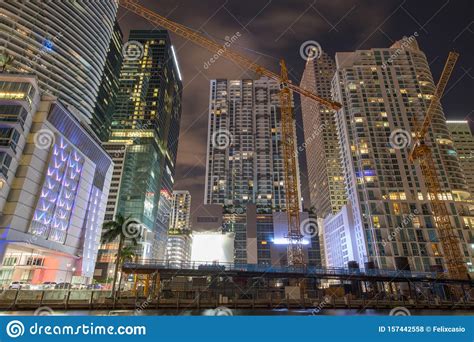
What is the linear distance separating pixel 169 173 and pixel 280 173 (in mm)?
76334

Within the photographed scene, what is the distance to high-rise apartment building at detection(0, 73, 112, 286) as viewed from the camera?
56.9m

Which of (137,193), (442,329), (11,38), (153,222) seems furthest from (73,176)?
(442,329)

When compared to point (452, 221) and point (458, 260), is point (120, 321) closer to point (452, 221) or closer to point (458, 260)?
point (458, 260)

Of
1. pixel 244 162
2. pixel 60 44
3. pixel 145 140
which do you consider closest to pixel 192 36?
pixel 60 44

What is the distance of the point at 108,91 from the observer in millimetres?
147750

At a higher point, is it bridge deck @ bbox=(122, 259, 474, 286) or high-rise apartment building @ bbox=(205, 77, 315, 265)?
high-rise apartment building @ bbox=(205, 77, 315, 265)

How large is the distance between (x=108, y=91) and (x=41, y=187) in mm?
98309

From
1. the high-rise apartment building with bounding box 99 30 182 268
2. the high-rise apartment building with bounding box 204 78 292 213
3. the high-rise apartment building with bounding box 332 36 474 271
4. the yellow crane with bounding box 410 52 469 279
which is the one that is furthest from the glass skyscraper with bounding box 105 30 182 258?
the yellow crane with bounding box 410 52 469 279

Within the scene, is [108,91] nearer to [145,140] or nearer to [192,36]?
[145,140]

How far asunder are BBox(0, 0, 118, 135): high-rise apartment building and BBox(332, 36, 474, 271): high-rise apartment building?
340ft

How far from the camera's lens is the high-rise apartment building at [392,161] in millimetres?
97375

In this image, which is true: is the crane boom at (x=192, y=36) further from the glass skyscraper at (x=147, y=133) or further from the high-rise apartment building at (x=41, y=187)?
the glass skyscraper at (x=147, y=133)

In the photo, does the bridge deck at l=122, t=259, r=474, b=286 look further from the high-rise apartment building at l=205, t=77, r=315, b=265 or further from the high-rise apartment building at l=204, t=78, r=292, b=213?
the high-rise apartment building at l=204, t=78, r=292, b=213

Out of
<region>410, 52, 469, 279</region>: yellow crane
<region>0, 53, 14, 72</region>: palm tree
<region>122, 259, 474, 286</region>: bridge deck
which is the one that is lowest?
<region>122, 259, 474, 286</region>: bridge deck
